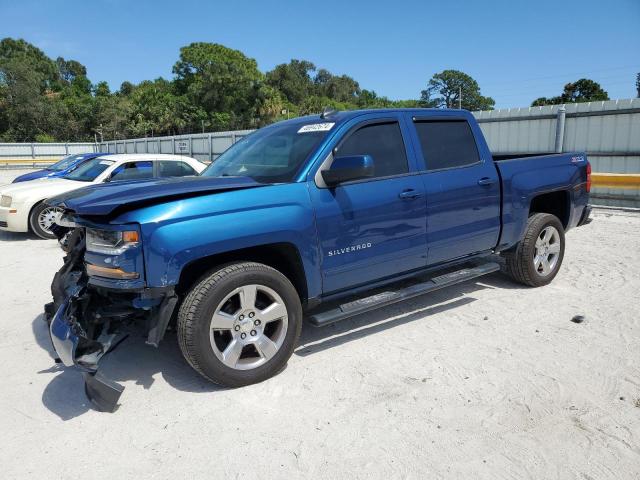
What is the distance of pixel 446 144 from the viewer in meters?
4.62

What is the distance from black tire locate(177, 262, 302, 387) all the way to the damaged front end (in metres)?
0.15

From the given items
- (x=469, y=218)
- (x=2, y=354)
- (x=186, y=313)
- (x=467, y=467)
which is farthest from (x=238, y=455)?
(x=469, y=218)

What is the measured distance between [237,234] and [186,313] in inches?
23.9

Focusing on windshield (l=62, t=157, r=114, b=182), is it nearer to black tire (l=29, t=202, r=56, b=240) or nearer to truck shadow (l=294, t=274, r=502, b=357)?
black tire (l=29, t=202, r=56, b=240)

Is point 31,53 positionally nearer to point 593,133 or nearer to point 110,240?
point 593,133

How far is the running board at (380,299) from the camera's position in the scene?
12.1ft

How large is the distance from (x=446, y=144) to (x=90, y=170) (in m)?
7.72

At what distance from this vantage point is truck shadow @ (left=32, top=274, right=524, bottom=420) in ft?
11.1

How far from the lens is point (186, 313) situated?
10.3ft

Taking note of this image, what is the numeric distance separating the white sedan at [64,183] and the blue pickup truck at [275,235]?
5.28 meters

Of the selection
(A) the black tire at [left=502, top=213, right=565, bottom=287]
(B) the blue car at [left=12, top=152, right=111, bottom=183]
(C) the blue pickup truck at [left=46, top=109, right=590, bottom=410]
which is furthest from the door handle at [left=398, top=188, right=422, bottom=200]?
(B) the blue car at [left=12, top=152, right=111, bottom=183]

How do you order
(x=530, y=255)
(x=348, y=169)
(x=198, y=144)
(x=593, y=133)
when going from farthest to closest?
1. (x=198, y=144)
2. (x=593, y=133)
3. (x=530, y=255)
4. (x=348, y=169)

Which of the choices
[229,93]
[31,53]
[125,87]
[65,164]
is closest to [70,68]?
[31,53]

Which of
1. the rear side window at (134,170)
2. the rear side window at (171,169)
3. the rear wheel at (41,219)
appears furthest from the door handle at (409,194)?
the rear wheel at (41,219)
